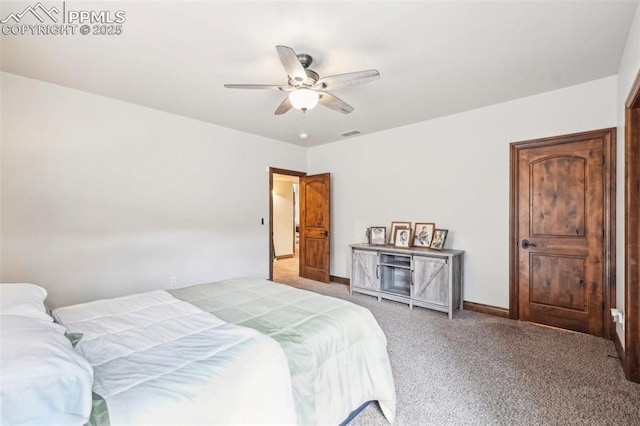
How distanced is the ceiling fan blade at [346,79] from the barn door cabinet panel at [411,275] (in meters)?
2.37

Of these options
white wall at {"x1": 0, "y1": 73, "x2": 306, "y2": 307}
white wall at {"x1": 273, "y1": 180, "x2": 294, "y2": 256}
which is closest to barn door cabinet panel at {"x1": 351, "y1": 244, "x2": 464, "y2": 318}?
white wall at {"x1": 0, "y1": 73, "x2": 306, "y2": 307}

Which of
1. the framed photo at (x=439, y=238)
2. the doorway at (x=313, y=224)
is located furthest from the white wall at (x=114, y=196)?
the framed photo at (x=439, y=238)

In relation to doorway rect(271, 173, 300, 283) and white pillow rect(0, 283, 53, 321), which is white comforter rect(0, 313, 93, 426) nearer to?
white pillow rect(0, 283, 53, 321)

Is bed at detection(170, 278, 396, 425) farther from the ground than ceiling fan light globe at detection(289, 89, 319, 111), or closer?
closer

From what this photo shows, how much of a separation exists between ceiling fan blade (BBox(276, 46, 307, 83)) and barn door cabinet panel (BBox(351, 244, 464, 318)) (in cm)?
264

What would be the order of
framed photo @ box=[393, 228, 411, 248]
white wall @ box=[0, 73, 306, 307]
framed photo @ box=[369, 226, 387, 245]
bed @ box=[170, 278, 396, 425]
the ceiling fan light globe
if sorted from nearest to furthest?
bed @ box=[170, 278, 396, 425], the ceiling fan light globe, white wall @ box=[0, 73, 306, 307], framed photo @ box=[393, 228, 411, 248], framed photo @ box=[369, 226, 387, 245]

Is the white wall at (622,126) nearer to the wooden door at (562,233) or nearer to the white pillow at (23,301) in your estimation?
the wooden door at (562,233)

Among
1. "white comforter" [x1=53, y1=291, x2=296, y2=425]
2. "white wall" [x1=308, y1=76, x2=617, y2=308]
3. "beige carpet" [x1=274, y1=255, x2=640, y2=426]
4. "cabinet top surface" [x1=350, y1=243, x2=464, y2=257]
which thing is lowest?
"beige carpet" [x1=274, y1=255, x2=640, y2=426]

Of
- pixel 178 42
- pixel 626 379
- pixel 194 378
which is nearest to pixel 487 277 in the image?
pixel 626 379

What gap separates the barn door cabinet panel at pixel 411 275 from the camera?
11.6ft

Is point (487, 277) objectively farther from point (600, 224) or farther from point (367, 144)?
point (367, 144)

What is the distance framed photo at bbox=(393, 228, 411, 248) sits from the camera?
4184 millimetres

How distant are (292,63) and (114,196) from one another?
2766 millimetres

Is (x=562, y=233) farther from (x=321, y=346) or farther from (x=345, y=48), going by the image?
(x=321, y=346)
